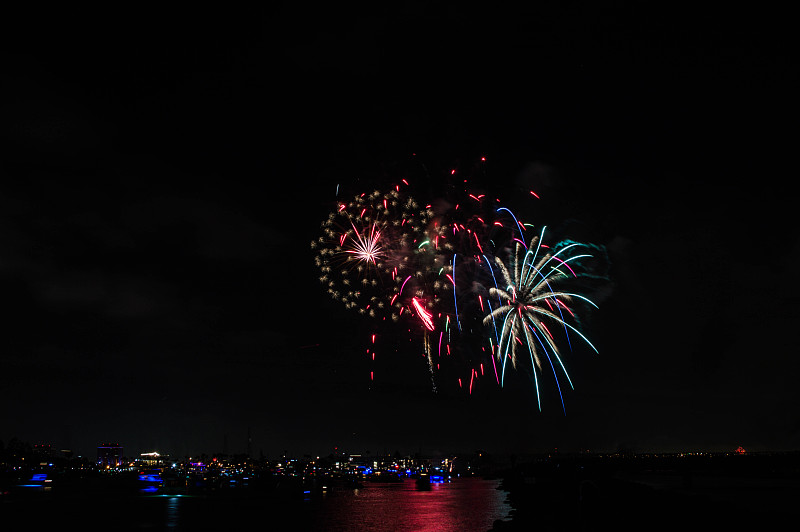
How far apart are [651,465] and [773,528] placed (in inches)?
6669

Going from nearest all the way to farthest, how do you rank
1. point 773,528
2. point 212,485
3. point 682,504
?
point 773,528, point 682,504, point 212,485

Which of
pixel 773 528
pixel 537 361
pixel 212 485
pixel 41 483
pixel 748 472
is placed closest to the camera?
pixel 773 528

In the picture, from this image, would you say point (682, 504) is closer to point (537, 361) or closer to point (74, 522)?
point (537, 361)

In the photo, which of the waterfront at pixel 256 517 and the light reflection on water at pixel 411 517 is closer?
the light reflection on water at pixel 411 517

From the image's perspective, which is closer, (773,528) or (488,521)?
(773,528)

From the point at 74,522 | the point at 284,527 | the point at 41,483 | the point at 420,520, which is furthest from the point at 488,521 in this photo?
the point at 41,483

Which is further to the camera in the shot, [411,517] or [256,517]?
[256,517]

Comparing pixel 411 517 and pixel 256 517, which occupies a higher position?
pixel 256 517

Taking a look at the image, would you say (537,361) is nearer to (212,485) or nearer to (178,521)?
(178,521)

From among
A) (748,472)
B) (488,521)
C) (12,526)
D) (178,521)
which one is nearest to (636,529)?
(488,521)

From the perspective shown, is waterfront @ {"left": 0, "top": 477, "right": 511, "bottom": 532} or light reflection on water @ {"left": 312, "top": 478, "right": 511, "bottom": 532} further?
waterfront @ {"left": 0, "top": 477, "right": 511, "bottom": 532}

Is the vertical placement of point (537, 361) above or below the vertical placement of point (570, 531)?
above

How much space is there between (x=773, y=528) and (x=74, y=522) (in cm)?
6617

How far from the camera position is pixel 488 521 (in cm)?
6969
